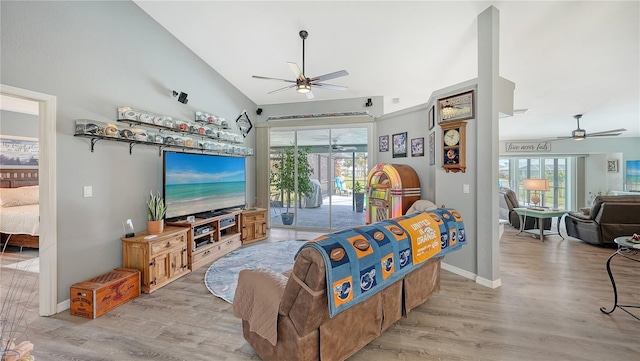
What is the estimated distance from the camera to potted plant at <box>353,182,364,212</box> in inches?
244

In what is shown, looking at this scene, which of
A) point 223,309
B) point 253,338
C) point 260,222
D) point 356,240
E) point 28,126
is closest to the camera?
point 356,240

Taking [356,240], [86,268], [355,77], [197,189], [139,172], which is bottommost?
[86,268]

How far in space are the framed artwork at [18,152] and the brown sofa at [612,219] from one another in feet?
35.1

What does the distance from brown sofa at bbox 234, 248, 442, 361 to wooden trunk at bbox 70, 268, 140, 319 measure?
5.46ft

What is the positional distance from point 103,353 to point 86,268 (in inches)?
49.2

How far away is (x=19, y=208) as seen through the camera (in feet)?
15.4

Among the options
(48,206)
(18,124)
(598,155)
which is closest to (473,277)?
(48,206)

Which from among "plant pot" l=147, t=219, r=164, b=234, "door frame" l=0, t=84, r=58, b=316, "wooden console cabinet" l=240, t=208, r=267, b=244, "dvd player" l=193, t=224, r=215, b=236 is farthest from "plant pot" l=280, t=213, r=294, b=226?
"door frame" l=0, t=84, r=58, b=316

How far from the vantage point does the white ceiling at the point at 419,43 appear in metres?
3.26

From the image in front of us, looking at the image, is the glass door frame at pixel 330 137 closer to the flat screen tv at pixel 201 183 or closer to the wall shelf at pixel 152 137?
the wall shelf at pixel 152 137

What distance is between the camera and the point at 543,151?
881 centimetres

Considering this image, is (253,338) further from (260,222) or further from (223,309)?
(260,222)

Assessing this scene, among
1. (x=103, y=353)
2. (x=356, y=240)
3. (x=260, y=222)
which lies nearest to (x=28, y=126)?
(x=260, y=222)

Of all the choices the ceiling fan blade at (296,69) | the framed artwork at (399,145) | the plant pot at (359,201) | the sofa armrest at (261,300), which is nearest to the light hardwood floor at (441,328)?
the sofa armrest at (261,300)
